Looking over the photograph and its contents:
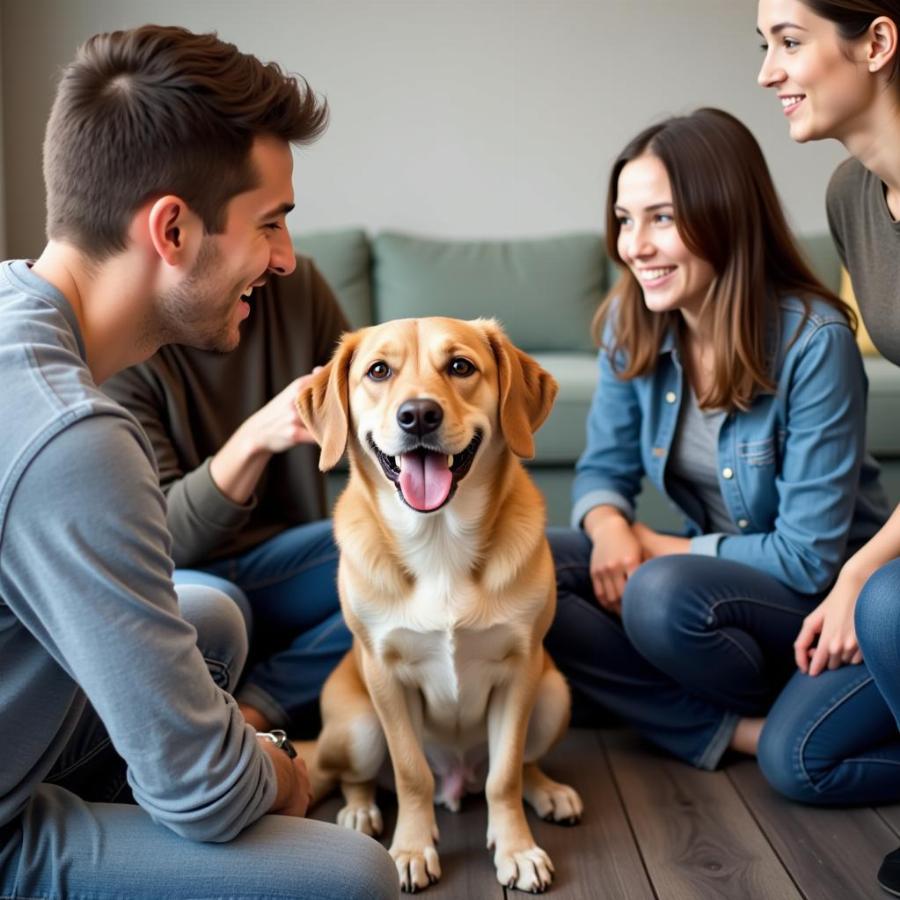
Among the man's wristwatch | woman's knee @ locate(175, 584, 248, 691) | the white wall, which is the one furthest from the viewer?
the white wall

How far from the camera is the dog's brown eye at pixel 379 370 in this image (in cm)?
171

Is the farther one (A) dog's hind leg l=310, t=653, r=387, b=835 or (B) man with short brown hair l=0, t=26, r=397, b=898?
(A) dog's hind leg l=310, t=653, r=387, b=835

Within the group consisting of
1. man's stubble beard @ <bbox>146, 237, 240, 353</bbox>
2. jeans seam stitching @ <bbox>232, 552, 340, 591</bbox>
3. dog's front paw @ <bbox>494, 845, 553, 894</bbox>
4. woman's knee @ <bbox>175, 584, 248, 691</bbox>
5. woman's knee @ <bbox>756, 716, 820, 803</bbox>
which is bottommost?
dog's front paw @ <bbox>494, 845, 553, 894</bbox>

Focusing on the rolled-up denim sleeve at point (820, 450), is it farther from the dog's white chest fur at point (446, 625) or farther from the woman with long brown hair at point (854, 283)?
the dog's white chest fur at point (446, 625)

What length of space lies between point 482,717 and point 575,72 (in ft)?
10.7

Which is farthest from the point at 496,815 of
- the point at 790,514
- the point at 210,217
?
the point at 210,217

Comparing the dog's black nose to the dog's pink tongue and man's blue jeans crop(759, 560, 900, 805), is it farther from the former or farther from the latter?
man's blue jeans crop(759, 560, 900, 805)

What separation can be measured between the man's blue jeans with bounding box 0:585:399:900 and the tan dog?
54 cm

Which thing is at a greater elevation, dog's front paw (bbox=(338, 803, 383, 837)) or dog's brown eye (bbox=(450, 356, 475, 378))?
dog's brown eye (bbox=(450, 356, 475, 378))

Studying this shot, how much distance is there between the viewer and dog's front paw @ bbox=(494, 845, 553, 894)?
5.52 feet

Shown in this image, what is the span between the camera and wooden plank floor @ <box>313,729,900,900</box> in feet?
5.51

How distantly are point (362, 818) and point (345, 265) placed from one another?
8.60 ft

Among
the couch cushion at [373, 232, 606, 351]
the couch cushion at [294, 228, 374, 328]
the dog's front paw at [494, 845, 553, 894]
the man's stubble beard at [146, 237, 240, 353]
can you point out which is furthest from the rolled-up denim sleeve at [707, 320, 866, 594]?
the couch cushion at [294, 228, 374, 328]

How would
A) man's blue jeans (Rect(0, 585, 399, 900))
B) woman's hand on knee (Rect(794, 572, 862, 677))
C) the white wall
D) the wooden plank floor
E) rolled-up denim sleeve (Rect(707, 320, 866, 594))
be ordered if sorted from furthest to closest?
the white wall → rolled-up denim sleeve (Rect(707, 320, 866, 594)) → woman's hand on knee (Rect(794, 572, 862, 677)) → the wooden plank floor → man's blue jeans (Rect(0, 585, 399, 900))
